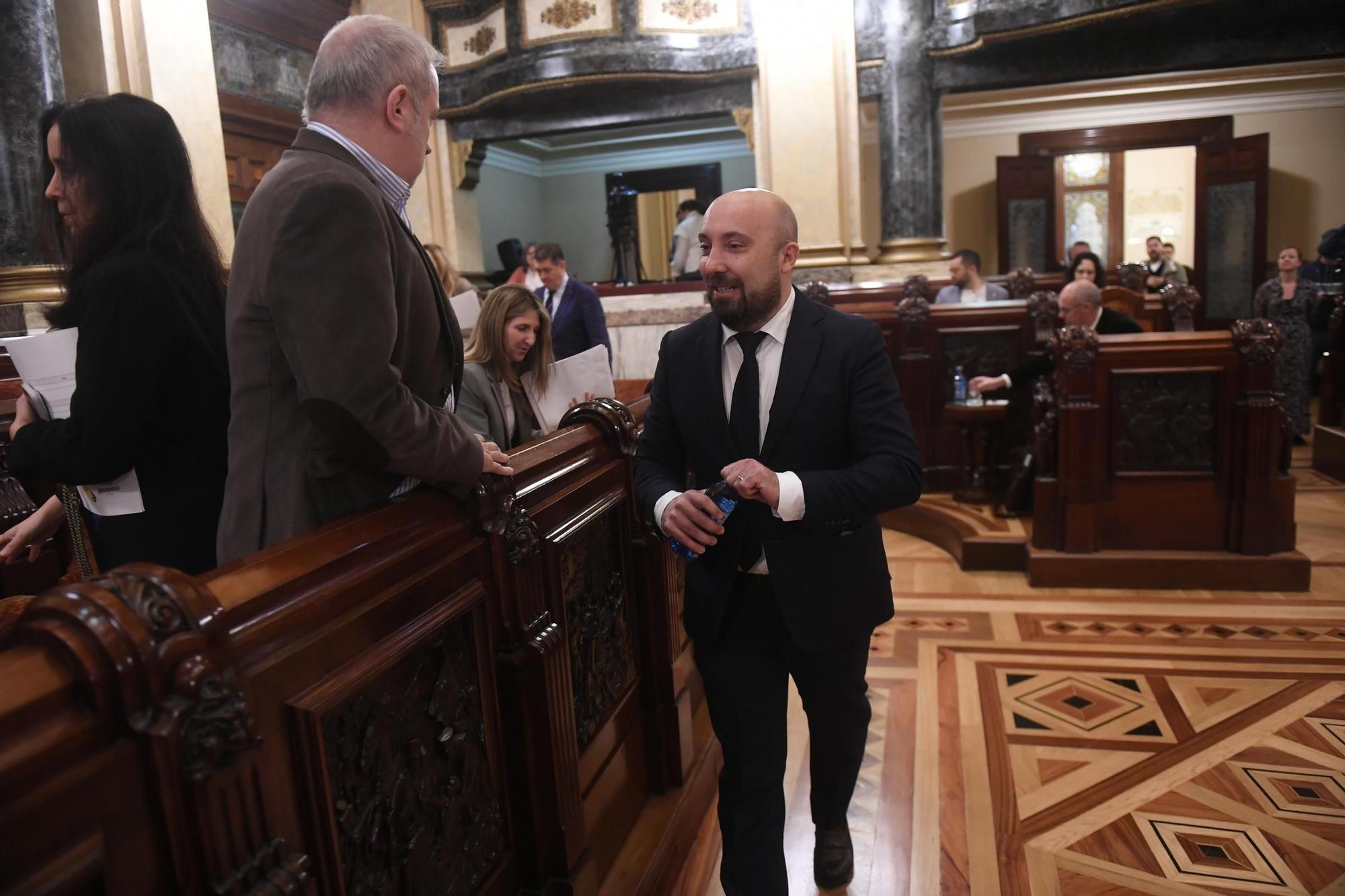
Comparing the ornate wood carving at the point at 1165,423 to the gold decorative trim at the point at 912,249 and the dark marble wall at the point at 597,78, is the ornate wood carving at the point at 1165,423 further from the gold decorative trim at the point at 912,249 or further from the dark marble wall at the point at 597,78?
the dark marble wall at the point at 597,78

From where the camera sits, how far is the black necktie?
1.78 m

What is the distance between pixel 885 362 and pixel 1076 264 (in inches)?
219

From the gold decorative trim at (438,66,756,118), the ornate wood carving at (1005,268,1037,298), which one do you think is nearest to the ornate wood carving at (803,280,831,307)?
the ornate wood carving at (1005,268,1037,298)

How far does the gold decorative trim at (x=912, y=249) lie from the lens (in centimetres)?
769

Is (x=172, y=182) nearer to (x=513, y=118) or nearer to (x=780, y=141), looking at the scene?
(x=780, y=141)

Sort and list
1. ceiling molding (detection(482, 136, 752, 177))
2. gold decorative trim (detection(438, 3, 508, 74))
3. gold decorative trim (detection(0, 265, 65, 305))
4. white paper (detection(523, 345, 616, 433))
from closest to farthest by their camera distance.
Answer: white paper (detection(523, 345, 616, 433))
gold decorative trim (detection(0, 265, 65, 305))
gold decorative trim (detection(438, 3, 508, 74))
ceiling molding (detection(482, 136, 752, 177))

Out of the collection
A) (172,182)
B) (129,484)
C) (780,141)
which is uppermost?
(780,141)

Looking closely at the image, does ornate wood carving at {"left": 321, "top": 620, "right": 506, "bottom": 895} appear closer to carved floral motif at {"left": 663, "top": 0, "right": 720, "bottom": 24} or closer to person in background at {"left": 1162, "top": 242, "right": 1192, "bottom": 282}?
carved floral motif at {"left": 663, "top": 0, "right": 720, "bottom": 24}

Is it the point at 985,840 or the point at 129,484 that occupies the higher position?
the point at 129,484

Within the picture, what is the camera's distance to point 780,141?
7.55 metres

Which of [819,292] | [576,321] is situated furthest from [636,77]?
[576,321]

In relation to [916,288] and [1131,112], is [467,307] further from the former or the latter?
[1131,112]

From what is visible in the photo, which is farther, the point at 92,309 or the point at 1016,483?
the point at 1016,483

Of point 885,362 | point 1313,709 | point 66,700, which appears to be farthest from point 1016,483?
point 66,700
